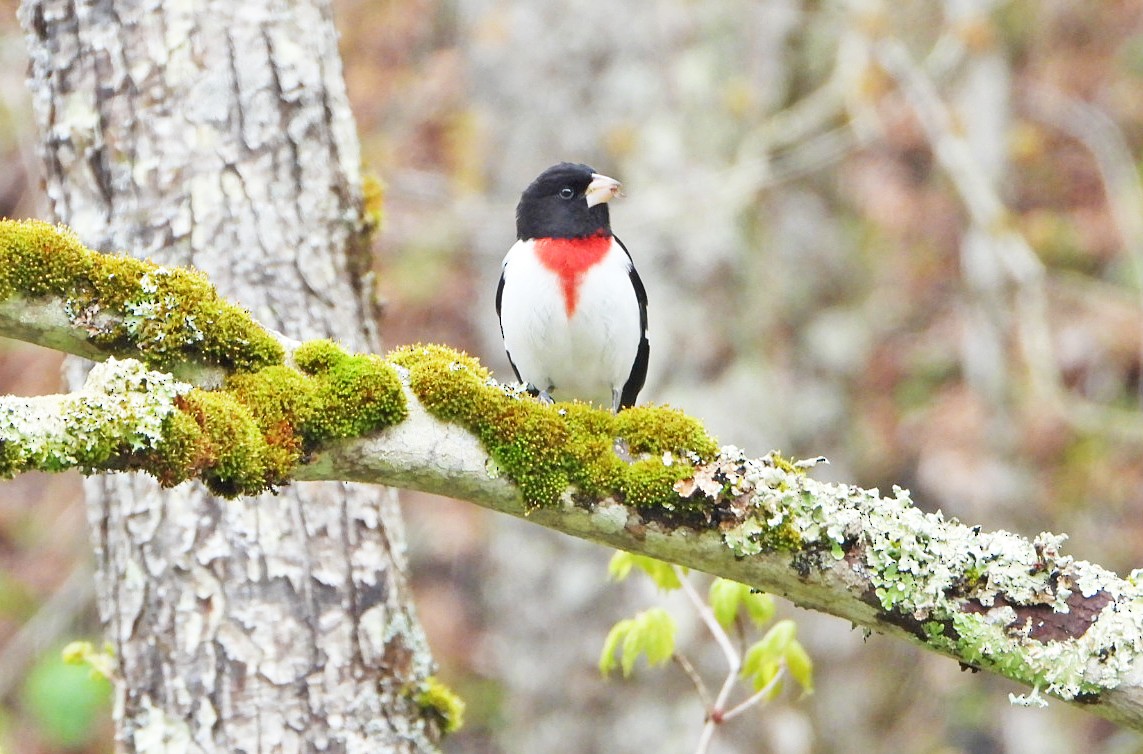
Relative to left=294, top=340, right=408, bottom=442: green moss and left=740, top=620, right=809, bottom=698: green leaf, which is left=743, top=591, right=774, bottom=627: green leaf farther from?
left=294, top=340, right=408, bottom=442: green moss

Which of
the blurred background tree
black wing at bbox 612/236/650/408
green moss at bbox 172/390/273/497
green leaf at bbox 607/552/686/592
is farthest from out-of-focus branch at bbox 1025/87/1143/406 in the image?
green moss at bbox 172/390/273/497

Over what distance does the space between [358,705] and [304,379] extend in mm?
1456

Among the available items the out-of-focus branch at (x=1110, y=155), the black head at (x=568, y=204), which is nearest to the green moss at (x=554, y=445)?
the black head at (x=568, y=204)

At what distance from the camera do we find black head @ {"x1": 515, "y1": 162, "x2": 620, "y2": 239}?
198 inches

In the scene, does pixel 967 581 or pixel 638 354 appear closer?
pixel 967 581

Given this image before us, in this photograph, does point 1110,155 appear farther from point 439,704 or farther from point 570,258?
point 439,704

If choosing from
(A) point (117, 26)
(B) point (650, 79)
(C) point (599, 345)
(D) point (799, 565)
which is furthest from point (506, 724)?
(D) point (799, 565)

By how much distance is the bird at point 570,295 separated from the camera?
4.82 meters

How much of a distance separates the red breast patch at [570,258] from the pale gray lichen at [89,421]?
2456 mm

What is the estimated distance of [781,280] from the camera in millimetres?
7984

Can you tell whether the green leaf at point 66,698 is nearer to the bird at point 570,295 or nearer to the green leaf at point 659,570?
the bird at point 570,295

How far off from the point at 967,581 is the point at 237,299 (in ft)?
Result: 7.42

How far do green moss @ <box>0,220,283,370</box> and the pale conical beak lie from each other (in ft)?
7.79

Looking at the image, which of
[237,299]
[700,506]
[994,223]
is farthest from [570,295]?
[994,223]
